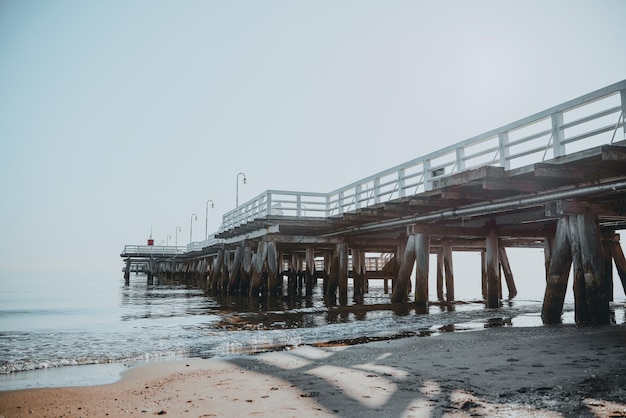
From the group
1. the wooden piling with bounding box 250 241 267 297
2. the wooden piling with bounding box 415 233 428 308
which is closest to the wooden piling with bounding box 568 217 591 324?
the wooden piling with bounding box 415 233 428 308

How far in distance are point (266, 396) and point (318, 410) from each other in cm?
78

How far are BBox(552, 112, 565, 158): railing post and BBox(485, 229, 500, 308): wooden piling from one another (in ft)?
23.3

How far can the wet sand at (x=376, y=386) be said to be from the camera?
12.6ft

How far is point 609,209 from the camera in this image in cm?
985

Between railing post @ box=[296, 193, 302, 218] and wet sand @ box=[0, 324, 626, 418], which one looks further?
railing post @ box=[296, 193, 302, 218]

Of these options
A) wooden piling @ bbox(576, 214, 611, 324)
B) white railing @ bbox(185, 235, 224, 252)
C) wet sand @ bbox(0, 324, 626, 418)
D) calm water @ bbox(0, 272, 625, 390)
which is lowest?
calm water @ bbox(0, 272, 625, 390)

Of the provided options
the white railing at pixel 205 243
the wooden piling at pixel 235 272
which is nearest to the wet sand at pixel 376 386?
the wooden piling at pixel 235 272

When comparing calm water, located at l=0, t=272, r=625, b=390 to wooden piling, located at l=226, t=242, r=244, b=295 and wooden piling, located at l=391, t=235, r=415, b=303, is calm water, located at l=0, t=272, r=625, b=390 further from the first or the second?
wooden piling, located at l=226, t=242, r=244, b=295

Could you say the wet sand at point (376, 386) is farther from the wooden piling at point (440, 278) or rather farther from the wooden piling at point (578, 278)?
the wooden piling at point (440, 278)

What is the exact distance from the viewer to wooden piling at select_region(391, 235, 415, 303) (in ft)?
50.3

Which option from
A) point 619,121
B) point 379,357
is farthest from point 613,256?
point 379,357

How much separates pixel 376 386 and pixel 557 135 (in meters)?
6.53

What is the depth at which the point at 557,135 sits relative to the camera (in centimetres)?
836

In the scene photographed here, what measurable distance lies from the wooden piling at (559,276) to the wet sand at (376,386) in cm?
275
